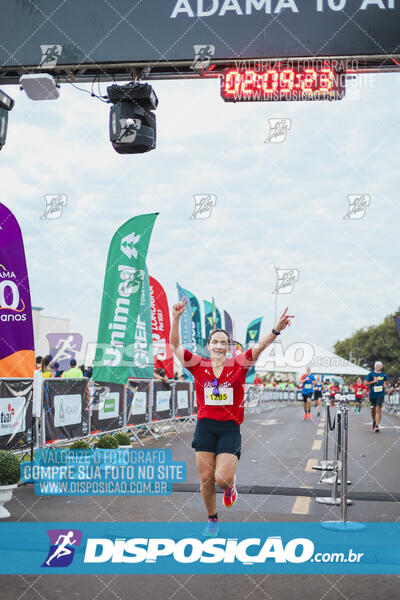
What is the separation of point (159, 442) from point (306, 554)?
31.7 ft

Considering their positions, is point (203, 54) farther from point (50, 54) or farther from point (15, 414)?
point (15, 414)

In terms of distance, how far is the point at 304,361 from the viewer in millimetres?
43219

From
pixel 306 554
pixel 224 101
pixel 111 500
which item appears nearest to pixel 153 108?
pixel 224 101

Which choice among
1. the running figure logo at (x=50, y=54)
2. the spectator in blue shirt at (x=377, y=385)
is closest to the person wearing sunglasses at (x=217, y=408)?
the running figure logo at (x=50, y=54)

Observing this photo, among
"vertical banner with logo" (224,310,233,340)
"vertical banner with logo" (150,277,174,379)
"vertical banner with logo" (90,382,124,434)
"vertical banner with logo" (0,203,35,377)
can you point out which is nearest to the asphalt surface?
"vertical banner with logo" (90,382,124,434)

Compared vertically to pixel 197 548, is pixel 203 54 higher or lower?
higher

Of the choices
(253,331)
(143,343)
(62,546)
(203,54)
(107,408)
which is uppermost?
(203,54)

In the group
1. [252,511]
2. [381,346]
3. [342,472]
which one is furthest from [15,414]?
[381,346]

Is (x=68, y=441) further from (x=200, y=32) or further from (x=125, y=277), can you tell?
(x=200, y=32)

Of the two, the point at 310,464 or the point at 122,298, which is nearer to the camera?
the point at 310,464

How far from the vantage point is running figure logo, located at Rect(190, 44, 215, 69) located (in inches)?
Result: 305

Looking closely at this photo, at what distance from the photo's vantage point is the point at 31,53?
8.16 m

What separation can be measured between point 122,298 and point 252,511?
26.1ft

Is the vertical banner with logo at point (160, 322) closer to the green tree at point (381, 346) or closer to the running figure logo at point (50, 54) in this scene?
the running figure logo at point (50, 54)
